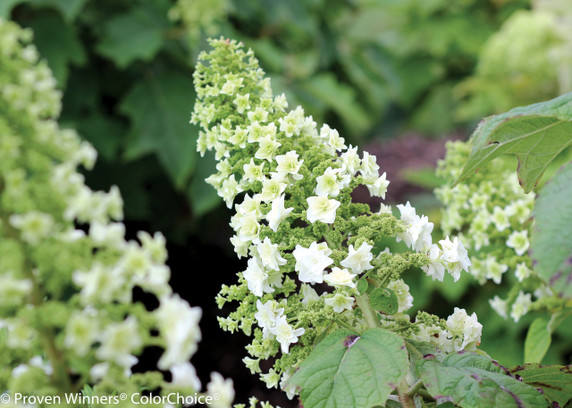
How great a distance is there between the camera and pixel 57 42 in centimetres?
241

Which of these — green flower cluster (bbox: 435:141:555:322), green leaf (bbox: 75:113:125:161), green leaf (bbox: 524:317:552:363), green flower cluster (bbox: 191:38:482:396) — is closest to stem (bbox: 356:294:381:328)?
green flower cluster (bbox: 191:38:482:396)

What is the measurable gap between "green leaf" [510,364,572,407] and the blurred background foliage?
5.67ft

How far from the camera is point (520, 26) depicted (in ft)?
9.67

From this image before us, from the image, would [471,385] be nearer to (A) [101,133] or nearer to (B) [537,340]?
(B) [537,340]

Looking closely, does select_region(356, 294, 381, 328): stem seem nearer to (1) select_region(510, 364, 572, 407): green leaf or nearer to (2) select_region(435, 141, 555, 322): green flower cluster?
(1) select_region(510, 364, 572, 407): green leaf

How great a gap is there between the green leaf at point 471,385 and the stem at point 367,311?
0.21 feet

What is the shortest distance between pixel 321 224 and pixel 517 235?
37 centimetres

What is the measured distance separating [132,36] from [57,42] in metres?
0.31

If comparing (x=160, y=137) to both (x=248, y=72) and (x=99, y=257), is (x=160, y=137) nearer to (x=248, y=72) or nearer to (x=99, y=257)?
(x=248, y=72)

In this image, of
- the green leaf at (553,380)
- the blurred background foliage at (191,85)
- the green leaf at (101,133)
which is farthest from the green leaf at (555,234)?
the green leaf at (101,133)

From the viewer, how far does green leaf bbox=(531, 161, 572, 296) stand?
459mm

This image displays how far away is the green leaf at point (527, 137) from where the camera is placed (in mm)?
609

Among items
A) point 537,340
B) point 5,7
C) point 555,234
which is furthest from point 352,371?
point 5,7

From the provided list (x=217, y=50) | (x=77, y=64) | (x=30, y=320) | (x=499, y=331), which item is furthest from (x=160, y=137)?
(x=30, y=320)
